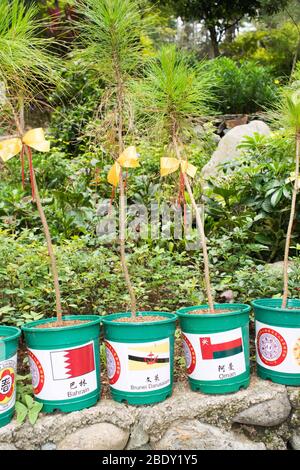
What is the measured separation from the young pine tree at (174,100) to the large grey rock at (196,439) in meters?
0.46

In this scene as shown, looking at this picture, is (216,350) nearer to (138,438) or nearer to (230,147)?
(138,438)

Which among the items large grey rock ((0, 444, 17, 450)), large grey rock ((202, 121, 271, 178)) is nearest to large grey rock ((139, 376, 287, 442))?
large grey rock ((0, 444, 17, 450))

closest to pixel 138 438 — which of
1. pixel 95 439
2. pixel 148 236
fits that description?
pixel 95 439

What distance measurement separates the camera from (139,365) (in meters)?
1.84

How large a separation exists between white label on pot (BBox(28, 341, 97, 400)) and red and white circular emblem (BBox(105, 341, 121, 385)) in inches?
3.7

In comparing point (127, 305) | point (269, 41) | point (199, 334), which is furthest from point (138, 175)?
point (269, 41)

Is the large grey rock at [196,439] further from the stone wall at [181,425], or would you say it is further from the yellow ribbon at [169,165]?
the yellow ribbon at [169,165]

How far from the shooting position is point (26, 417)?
181cm

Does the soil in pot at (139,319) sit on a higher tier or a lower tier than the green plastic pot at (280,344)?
higher

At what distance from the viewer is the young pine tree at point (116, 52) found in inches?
77.5

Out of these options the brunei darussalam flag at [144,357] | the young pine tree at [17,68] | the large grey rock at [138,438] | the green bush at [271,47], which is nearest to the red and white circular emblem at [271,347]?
the brunei darussalam flag at [144,357]

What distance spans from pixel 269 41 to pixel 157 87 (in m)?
10.9

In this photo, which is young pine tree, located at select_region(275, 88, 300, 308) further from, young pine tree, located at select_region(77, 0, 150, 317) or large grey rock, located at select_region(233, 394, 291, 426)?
young pine tree, located at select_region(77, 0, 150, 317)

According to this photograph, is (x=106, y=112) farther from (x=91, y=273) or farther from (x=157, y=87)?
(x=91, y=273)
